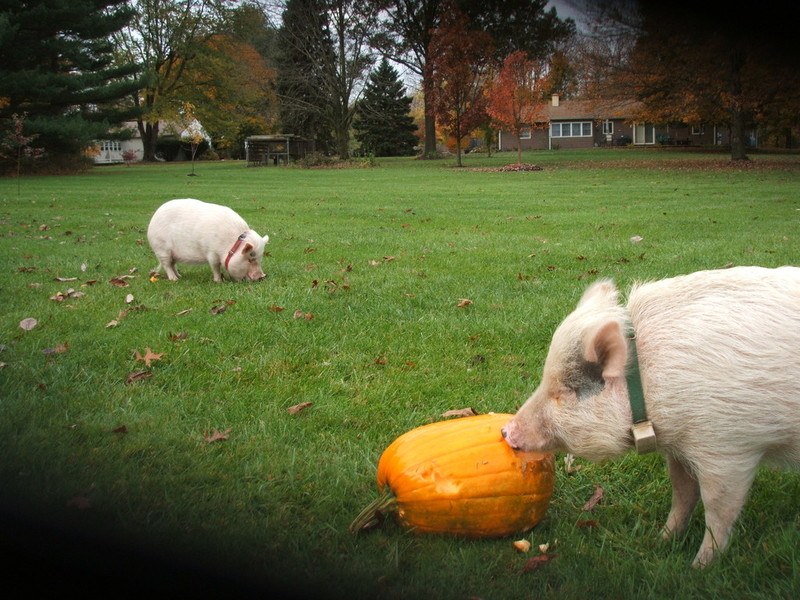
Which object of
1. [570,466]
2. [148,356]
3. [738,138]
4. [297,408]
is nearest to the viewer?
[570,466]

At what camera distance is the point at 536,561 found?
8.20 ft

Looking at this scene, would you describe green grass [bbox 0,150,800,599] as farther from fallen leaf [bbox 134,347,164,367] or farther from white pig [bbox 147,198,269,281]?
white pig [bbox 147,198,269,281]

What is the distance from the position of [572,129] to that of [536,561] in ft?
268

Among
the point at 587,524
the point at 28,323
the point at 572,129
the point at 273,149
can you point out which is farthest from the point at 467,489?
the point at 572,129

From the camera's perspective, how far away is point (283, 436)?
141 inches

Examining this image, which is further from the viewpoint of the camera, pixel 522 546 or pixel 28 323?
pixel 28 323

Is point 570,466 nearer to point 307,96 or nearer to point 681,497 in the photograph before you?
point 681,497

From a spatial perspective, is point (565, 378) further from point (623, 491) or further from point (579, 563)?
point (623, 491)

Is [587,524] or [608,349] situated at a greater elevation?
[608,349]

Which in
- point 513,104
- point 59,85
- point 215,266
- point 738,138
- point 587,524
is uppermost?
point 59,85

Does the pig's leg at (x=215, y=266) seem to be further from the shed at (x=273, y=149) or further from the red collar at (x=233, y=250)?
the shed at (x=273, y=149)

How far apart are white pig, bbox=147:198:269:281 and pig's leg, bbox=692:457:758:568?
6163 millimetres

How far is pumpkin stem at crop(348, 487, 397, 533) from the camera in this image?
8.77ft

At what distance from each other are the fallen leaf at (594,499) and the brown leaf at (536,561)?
533 mm
